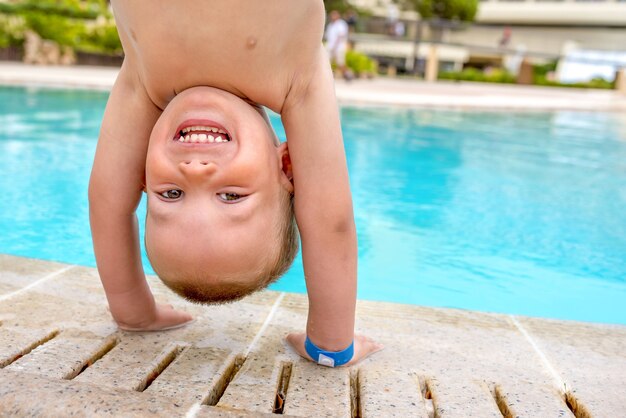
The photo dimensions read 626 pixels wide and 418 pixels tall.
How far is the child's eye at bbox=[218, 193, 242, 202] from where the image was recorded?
160 centimetres

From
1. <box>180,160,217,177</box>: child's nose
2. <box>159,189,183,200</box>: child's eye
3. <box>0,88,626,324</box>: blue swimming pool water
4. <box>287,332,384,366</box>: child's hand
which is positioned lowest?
<box>0,88,626,324</box>: blue swimming pool water

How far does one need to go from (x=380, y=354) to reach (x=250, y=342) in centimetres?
43

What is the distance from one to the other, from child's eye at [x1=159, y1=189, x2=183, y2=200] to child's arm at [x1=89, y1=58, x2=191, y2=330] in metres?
0.32

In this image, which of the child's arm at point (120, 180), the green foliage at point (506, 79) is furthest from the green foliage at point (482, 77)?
the child's arm at point (120, 180)

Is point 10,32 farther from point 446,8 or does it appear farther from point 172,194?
point 446,8

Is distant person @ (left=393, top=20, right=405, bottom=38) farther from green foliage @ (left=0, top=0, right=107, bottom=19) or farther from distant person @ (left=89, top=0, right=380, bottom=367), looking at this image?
distant person @ (left=89, top=0, right=380, bottom=367)

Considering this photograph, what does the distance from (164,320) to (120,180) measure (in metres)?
0.54

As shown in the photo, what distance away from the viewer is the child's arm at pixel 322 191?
5.79 feet

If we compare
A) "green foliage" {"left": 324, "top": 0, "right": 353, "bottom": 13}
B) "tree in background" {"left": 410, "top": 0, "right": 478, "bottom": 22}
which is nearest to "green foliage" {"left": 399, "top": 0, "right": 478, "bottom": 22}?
"tree in background" {"left": 410, "top": 0, "right": 478, "bottom": 22}

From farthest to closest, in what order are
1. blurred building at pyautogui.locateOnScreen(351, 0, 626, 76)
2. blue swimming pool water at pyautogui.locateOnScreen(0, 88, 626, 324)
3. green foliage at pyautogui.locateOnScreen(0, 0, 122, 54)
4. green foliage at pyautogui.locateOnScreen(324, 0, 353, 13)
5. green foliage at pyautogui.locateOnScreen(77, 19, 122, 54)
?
1. blurred building at pyautogui.locateOnScreen(351, 0, 626, 76)
2. green foliage at pyautogui.locateOnScreen(324, 0, 353, 13)
3. green foliage at pyautogui.locateOnScreen(77, 19, 122, 54)
4. green foliage at pyautogui.locateOnScreen(0, 0, 122, 54)
5. blue swimming pool water at pyautogui.locateOnScreen(0, 88, 626, 324)

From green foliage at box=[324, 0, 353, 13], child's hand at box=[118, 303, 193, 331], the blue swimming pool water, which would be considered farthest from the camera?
green foliage at box=[324, 0, 353, 13]

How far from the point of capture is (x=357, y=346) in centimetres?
202

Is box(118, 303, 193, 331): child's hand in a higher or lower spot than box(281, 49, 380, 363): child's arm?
lower

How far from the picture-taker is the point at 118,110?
187 cm
